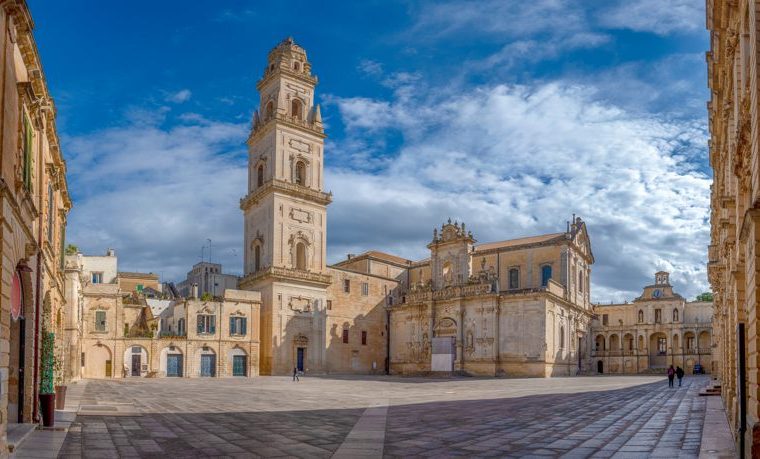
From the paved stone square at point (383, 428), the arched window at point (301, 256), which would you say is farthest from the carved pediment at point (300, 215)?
the paved stone square at point (383, 428)

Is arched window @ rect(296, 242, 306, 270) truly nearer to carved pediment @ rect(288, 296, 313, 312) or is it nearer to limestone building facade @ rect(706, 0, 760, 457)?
carved pediment @ rect(288, 296, 313, 312)

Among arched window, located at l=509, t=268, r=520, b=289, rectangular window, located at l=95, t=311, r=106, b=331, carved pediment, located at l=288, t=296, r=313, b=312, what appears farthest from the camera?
arched window, located at l=509, t=268, r=520, b=289

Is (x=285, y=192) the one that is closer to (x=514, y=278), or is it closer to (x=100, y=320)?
(x=100, y=320)

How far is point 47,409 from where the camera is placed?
1411 cm

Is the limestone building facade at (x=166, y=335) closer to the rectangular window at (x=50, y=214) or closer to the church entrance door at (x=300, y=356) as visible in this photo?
the church entrance door at (x=300, y=356)

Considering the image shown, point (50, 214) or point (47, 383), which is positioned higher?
point (50, 214)

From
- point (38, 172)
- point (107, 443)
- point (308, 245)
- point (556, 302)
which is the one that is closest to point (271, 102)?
point (308, 245)

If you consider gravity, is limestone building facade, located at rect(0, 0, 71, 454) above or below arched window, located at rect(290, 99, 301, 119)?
below

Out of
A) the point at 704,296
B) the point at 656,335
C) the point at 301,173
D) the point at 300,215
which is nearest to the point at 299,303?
the point at 300,215

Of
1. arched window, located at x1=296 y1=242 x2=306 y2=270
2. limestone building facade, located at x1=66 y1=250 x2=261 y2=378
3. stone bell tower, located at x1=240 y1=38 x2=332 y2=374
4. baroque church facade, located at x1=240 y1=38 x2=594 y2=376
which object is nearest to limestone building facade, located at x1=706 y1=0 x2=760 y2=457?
limestone building facade, located at x1=66 y1=250 x2=261 y2=378

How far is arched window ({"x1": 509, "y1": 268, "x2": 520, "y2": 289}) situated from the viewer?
60094 mm

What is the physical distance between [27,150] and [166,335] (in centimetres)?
3640

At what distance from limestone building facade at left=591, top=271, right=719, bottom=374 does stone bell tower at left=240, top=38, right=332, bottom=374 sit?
29474 millimetres

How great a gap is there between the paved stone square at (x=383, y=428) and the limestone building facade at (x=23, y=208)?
155 cm
